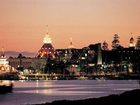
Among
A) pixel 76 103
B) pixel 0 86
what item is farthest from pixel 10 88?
pixel 76 103

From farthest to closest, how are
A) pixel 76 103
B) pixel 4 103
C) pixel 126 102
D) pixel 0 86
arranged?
1. pixel 0 86
2. pixel 4 103
3. pixel 76 103
4. pixel 126 102

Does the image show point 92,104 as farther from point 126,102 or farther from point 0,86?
point 0,86

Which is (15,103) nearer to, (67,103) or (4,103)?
(4,103)

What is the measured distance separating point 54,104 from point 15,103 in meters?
29.7

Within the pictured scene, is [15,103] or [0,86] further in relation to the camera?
[0,86]

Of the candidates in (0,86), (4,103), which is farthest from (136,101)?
(0,86)

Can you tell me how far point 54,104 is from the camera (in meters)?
38.7

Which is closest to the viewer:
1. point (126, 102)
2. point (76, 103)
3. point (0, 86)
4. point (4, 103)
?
point (126, 102)

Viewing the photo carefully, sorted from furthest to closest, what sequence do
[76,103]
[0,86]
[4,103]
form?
1. [0,86]
2. [4,103]
3. [76,103]

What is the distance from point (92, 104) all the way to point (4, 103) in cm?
2926

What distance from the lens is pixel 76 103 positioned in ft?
133

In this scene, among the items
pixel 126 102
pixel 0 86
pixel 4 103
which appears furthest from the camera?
pixel 0 86

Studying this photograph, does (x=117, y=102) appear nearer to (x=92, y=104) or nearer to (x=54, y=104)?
(x=92, y=104)

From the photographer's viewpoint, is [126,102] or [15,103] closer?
[126,102]
